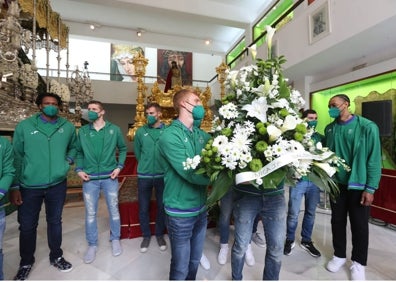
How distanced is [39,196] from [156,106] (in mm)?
1432

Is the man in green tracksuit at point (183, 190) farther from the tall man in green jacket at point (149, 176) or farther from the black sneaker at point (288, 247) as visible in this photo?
the black sneaker at point (288, 247)

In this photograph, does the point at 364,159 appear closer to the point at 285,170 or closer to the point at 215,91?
the point at 285,170

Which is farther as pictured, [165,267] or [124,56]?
[124,56]

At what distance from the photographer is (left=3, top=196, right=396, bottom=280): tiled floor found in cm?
201

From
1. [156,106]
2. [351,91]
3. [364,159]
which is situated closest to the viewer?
[364,159]

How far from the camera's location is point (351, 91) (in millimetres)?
4449

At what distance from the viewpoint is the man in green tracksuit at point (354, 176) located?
1.84m

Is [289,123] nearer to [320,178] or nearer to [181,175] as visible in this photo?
[320,178]

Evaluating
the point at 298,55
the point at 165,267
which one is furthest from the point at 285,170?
the point at 298,55

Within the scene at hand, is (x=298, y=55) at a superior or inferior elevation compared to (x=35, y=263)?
superior

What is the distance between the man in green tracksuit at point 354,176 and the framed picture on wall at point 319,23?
2412mm

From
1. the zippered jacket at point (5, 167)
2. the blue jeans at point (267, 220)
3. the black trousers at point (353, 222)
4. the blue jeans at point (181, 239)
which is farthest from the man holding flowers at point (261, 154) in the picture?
the zippered jacket at point (5, 167)

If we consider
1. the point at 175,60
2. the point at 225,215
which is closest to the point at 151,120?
the point at 225,215

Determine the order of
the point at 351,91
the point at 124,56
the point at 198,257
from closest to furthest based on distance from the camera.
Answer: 1. the point at 198,257
2. the point at 351,91
3. the point at 124,56
